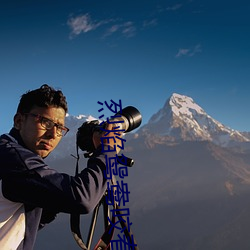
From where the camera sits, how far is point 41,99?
1.84 m

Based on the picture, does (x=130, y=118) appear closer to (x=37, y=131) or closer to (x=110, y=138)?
(x=110, y=138)

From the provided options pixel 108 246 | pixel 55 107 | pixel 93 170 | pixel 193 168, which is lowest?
pixel 108 246

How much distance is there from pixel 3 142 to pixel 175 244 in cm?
10833

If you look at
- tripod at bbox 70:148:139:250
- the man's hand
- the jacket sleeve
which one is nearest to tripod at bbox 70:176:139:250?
tripod at bbox 70:148:139:250

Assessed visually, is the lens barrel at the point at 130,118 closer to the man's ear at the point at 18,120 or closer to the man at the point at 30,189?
the man at the point at 30,189

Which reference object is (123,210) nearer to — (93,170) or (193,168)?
(93,170)

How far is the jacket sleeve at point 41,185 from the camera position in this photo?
1.46 metres

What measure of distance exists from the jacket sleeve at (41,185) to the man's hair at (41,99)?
36 cm

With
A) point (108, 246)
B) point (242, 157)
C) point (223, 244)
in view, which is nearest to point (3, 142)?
point (108, 246)

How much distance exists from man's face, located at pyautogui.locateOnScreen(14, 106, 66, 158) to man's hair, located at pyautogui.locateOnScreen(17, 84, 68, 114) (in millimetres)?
32

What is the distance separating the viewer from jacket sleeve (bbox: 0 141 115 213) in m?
1.46

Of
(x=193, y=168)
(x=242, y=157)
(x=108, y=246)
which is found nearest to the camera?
(x=108, y=246)

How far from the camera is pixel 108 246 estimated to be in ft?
6.59

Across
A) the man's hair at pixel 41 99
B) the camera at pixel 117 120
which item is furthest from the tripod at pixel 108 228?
the man's hair at pixel 41 99
